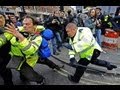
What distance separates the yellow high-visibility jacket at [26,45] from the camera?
3834 mm

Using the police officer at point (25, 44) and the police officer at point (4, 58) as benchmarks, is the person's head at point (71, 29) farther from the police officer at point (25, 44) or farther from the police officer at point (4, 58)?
the police officer at point (4, 58)

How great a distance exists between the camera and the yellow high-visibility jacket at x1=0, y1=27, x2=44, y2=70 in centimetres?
383

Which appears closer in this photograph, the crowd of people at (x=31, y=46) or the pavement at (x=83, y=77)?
the crowd of people at (x=31, y=46)

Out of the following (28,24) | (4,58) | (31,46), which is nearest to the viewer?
(31,46)

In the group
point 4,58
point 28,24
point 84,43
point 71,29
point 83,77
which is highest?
point 28,24

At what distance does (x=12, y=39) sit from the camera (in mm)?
4082

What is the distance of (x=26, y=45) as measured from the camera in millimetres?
3811

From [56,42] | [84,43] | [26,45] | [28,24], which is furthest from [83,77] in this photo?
[56,42]

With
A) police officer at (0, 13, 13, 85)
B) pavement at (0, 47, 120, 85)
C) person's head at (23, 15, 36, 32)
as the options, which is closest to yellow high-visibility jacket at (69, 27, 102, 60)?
pavement at (0, 47, 120, 85)

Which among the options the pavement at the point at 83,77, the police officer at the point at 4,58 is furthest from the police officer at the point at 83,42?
the police officer at the point at 4,58

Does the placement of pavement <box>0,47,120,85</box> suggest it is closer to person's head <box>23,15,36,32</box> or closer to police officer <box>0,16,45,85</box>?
police officer <box>0,16,45,85</box>

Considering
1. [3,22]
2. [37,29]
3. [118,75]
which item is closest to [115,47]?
[118,75]

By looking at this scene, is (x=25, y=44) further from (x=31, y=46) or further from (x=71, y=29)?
(x=71, y=29)
